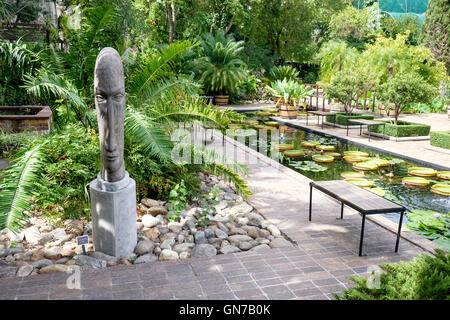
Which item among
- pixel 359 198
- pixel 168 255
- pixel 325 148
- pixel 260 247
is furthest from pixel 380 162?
pixel 168 255

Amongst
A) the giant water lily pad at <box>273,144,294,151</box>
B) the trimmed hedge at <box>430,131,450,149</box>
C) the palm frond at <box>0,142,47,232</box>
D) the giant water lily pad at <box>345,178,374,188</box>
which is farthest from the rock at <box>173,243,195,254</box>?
the trimmed hedge at <box>430,131,450,149</box>

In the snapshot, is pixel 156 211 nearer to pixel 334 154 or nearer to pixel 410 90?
pixel 334 154

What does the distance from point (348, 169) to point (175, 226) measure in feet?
18.1

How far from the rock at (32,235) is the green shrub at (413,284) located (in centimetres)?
383

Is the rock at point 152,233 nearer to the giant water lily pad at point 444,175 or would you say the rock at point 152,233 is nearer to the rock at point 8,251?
the rock at point 8,251

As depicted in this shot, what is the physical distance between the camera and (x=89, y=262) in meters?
4.35

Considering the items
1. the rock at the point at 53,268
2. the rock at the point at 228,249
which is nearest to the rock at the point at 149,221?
the rock at the point at 228,249

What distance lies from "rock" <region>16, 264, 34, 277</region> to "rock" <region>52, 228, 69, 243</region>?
643 mm

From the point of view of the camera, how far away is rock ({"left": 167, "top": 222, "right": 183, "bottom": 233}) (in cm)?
528

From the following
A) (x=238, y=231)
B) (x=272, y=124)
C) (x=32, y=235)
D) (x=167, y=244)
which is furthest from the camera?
(x=272, y=124)

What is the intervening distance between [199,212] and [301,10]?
24.1 m

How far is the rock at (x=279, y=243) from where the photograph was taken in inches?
193
